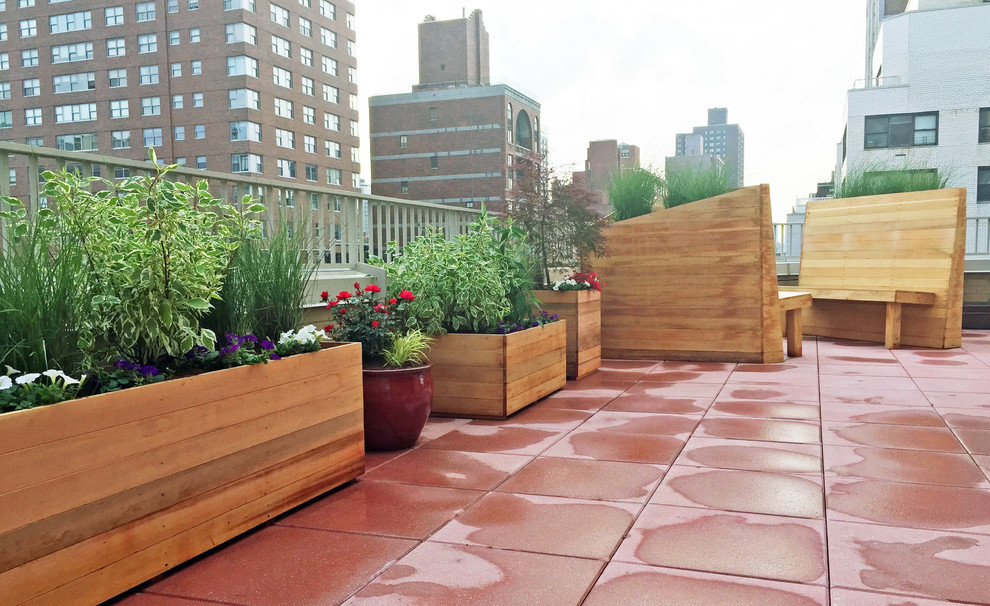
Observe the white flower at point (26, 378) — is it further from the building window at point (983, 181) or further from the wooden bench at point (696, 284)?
the building window at point (983, 181)

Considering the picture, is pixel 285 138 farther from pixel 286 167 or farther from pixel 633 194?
pixel 633 194

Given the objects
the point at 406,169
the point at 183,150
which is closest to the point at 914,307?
the point at 406,169

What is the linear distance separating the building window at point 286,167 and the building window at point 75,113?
18701mm

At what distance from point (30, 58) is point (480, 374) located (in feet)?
278

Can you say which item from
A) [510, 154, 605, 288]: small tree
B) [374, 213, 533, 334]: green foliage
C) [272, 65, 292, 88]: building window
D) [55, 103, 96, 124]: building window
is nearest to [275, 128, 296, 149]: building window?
[272, 65, 292, 88]: building window

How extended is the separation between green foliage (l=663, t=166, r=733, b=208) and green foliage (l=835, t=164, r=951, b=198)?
254 centimetres

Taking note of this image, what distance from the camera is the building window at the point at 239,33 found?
66.6 meters

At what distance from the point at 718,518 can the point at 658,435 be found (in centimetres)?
122

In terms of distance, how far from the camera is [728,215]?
6234mm

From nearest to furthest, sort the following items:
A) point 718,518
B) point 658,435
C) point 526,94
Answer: point 718,518 → point 658,435 → point 526,94

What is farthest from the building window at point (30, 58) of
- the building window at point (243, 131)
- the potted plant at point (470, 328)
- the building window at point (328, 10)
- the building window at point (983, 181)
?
the potted plant at point (470, 328)

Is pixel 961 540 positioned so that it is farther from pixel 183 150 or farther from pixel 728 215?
pixel 183 150

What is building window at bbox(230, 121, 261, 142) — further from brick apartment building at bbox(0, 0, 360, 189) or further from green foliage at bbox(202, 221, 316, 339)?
green foliage at bbox(202, 221, 316, 339)

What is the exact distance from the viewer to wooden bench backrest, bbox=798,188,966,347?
680 cm
